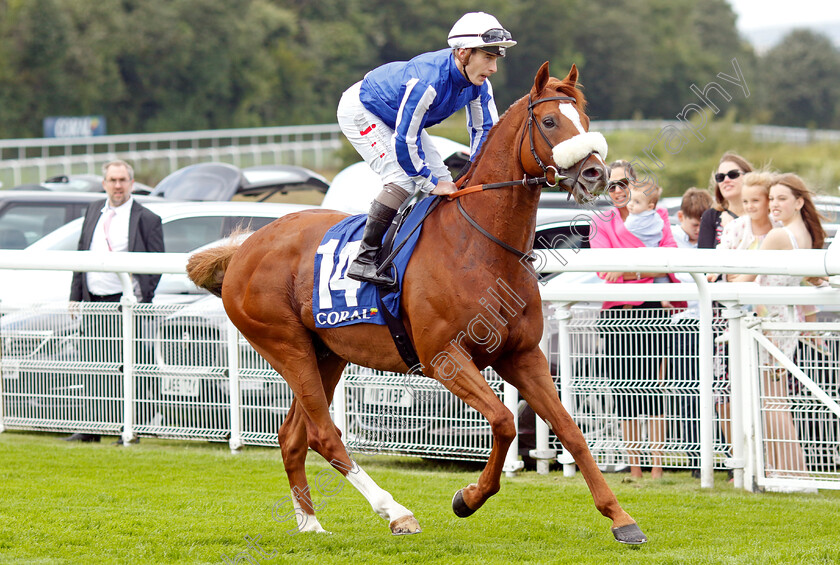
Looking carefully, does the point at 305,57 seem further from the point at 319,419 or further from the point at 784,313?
the point at 319,419

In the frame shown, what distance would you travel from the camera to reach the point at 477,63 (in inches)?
192

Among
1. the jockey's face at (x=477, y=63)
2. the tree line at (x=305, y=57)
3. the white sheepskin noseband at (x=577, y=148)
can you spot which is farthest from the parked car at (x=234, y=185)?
the tree line at (x=305, y=57)

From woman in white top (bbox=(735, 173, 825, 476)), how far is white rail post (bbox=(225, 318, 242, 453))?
3.27 m

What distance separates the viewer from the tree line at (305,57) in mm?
38750

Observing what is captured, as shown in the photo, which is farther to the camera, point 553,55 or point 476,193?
point 553,55

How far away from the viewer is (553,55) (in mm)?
66375

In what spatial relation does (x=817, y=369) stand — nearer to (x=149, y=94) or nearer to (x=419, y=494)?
(x=419, y=494)

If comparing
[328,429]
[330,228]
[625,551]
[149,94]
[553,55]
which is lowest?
[625,551]

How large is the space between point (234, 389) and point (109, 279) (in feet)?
4.70

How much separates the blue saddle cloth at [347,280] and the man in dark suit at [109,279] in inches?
116

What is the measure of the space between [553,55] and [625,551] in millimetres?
63730

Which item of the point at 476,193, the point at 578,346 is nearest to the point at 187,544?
the point at 476,193

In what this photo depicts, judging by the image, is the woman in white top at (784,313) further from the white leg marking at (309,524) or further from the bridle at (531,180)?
the white leg marking at (309,524)

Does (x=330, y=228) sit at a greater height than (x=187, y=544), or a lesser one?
greater
